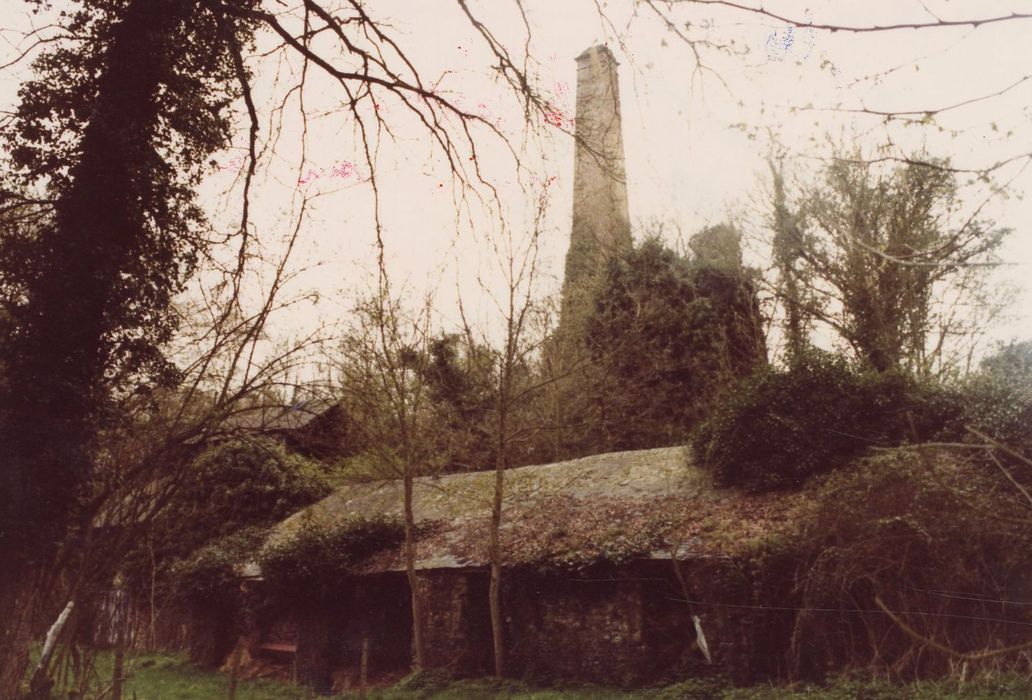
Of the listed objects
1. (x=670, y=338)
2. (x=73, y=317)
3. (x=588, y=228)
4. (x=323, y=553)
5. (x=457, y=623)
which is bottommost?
(x=457, y=623)

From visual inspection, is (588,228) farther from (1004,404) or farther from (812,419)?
(1004,404)

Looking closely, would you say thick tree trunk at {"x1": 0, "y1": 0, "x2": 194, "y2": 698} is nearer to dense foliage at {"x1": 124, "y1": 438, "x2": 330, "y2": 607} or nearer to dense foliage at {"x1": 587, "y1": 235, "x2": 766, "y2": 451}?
dense foliage at {"x1": 124, "y1": 438, "x2": 330, "y2": 607}

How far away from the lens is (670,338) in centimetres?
2283

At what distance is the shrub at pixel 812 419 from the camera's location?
44.7 feet

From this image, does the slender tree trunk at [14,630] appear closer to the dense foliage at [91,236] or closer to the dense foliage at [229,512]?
the dense foliage at [91,236]

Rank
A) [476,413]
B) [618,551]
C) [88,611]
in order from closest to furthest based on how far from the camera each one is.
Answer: [88,611], [618,551], [476,413]

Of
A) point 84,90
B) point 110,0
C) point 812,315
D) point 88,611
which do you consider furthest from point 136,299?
point 812,315

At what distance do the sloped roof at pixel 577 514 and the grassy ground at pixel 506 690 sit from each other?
2.10 m

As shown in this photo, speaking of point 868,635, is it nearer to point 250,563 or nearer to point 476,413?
point 476,413

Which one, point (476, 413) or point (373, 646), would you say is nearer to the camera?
point (373, 646)

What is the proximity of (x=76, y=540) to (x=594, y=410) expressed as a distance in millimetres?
17943

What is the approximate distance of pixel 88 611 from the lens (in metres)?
6.33

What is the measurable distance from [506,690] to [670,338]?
12169 millimetres

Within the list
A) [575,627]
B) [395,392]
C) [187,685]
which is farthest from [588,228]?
[187,685]
